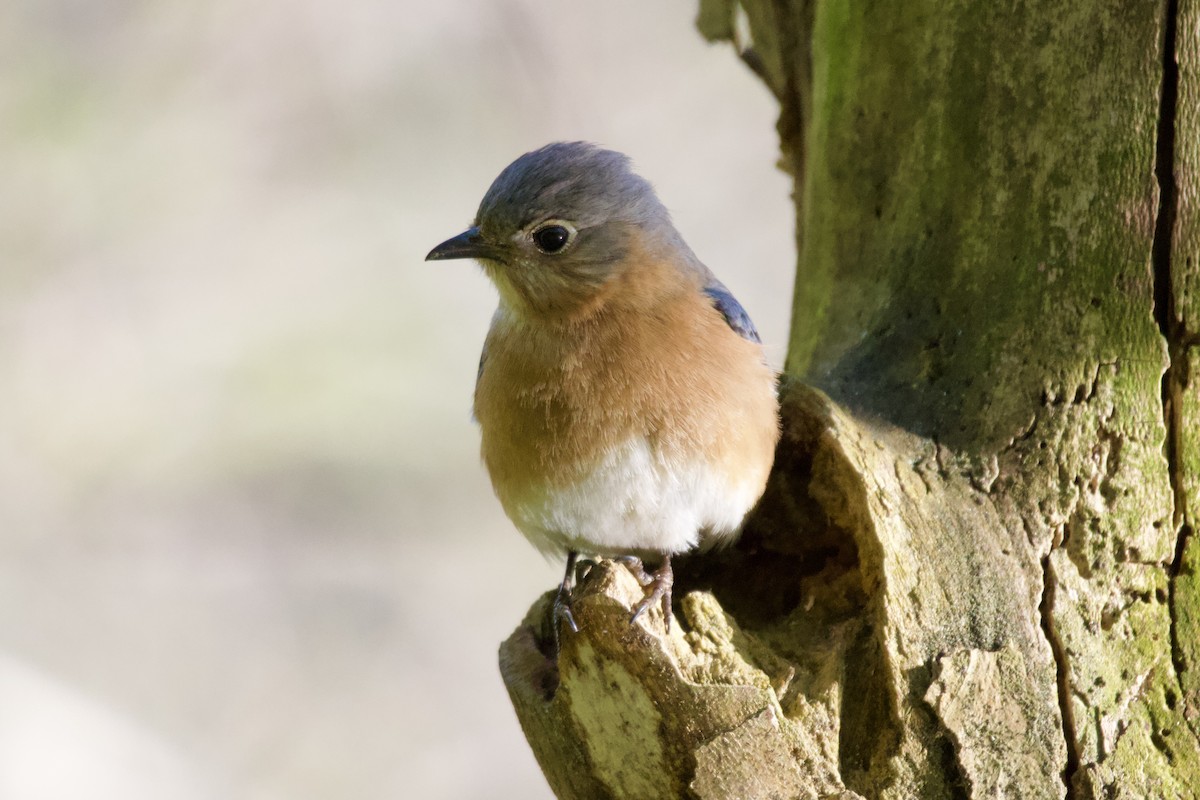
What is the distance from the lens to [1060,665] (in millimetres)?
3039

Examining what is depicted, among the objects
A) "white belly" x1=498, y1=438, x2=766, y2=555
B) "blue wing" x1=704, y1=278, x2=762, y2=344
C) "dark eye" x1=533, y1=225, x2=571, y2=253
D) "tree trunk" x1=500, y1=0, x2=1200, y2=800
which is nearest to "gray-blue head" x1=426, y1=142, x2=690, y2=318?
"dark eye" x1=533, y1=225, x2=571, y2=253

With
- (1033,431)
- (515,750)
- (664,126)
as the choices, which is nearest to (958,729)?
(1033,431)

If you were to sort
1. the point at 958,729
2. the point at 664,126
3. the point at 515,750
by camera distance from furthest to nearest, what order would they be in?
the point at 664,126 < the point at 515,750 < the point at 958,729

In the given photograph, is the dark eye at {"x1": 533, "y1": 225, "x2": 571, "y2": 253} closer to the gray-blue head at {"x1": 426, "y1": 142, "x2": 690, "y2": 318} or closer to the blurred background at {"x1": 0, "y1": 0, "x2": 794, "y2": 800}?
the gray-blue head at {"x1": 426, "y1": 142, "x2": 690, "y2": 318}

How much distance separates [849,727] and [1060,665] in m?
0.56

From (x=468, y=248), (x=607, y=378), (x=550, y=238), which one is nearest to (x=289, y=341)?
(x=468, y=248)

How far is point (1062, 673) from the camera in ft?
9.95

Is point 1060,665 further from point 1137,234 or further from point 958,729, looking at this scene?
point 1137,234

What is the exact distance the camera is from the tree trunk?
2.92 metres

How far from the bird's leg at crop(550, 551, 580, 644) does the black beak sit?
1000 mm

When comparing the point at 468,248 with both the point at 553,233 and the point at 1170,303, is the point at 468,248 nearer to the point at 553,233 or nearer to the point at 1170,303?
the point at 553,233

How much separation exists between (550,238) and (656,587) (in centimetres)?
116

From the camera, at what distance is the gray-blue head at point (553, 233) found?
374 cm

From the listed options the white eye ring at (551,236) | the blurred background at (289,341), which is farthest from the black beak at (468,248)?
the blurred background at (289,341)
